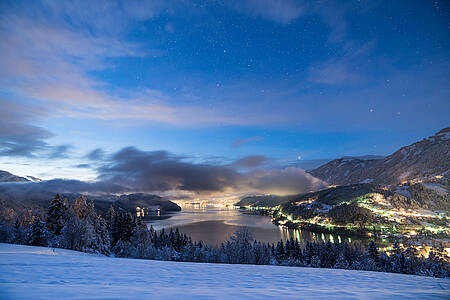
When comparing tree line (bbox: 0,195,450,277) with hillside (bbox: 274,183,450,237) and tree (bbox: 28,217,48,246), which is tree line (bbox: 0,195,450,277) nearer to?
tree (bbox: 28,217,48,246)

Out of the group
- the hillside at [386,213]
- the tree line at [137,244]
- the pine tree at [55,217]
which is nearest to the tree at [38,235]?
the tree line at [137,244]

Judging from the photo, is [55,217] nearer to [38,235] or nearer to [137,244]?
[38,235]

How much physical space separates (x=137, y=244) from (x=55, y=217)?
1787 centimetres

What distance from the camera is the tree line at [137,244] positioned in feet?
105

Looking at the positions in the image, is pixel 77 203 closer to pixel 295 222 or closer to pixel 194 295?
pixel 194 295

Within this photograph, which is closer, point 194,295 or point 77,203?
point 194,295

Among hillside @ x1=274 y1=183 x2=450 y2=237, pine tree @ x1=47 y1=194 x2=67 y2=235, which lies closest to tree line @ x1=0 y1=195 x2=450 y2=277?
pine tree @ x1=47 y1=194 x2=67 y2=235

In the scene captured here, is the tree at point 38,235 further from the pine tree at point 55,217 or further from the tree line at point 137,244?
the pine tree at point 55,217

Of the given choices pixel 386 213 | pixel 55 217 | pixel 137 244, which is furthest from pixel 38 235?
pixel 386 213

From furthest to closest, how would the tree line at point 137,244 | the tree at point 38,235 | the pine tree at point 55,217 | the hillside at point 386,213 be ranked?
1. the hillside at point 386,213
2. the pine tree at point 55,217
3. the tree line at point 137,244
4. the tree at point 38,235

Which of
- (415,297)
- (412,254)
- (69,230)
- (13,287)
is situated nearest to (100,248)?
(69,230)

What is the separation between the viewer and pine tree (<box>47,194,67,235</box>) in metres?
34.5

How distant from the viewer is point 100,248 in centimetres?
3631

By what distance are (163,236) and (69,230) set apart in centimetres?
3551
